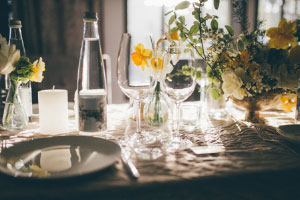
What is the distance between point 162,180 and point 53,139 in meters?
0.34

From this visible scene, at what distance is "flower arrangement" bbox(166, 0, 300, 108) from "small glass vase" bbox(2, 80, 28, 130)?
54 centimetres

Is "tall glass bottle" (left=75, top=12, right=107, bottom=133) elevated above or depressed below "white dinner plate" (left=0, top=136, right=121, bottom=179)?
above

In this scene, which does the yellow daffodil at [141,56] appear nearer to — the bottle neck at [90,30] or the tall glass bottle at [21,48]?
the bottle neck at [90,30]

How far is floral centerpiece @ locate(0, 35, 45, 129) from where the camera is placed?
0.76 m

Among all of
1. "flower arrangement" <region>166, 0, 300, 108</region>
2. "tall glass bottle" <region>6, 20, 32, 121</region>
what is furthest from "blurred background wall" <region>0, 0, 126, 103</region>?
"flower arrangement" <region>166, 0, 300, 108</region>

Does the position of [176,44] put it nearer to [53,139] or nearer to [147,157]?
[147,157]

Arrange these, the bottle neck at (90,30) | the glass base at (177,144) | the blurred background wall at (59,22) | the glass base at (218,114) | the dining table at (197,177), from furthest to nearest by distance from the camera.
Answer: the blurred background wall at (59,22) < the glass base at (218,114) < the bottle neck at (90,30) < the glass base at (177,144) < the dining table at (197,177)

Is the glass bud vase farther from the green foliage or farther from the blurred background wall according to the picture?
the blurred background wall

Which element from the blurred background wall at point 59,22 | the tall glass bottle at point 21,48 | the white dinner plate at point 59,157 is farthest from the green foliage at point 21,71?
the blurred background wall at point 59,22

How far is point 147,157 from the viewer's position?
654mm

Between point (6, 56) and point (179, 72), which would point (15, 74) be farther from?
point (179, 72)

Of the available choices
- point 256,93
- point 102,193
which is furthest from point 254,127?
point 102,193

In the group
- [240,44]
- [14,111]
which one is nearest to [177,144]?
[240,44]

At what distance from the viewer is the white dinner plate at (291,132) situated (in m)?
0.73
